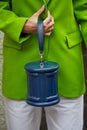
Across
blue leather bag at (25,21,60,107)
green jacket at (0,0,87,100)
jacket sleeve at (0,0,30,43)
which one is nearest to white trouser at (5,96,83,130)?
green jacket at (0,0,87,100)

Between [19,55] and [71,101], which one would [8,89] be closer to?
[19,55]

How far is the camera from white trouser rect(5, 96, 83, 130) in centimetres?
145

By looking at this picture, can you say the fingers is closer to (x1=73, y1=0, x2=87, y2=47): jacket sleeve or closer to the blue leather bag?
the blue leather bag

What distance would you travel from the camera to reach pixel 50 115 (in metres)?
1.49

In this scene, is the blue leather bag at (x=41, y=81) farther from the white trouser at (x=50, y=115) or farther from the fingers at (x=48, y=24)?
the white trouser at (x=50, y=115)

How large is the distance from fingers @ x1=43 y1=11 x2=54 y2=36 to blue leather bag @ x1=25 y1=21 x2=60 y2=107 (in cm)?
2

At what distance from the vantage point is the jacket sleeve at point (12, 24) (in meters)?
1.33

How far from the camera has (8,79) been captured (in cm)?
145

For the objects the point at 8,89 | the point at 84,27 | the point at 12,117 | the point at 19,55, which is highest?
the point at 84,27

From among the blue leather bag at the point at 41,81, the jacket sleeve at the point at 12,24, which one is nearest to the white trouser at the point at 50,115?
the blue leather bag at the point at 41,81

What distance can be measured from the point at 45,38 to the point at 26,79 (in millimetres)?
187

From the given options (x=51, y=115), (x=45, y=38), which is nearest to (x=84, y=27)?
(x=45, y=38)

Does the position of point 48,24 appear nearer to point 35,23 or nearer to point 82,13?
point 35,23

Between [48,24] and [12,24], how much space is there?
14 cm
